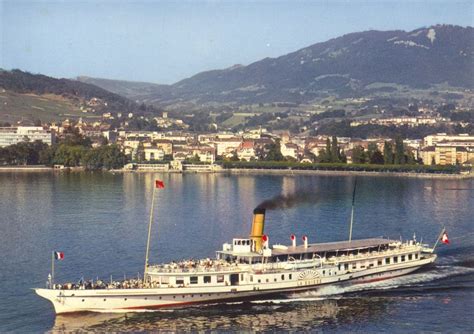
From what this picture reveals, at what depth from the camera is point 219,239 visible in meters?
21.6

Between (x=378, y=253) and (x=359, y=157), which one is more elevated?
(x=359, y=157)

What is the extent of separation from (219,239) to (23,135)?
146 feet

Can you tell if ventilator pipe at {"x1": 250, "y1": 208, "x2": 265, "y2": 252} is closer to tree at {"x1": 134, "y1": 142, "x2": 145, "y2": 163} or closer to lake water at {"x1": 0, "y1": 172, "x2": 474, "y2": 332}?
lake water at {"x1": 0, "y1": 172, "x2": 474, "y2": 332}

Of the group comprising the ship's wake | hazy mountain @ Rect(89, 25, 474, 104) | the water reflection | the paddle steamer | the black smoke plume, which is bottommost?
the water reflection

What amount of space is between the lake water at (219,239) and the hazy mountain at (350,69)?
372ft

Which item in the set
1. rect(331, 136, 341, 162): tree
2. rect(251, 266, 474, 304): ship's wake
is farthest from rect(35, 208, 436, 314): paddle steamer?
rect(331, 136, 341, 162): tree

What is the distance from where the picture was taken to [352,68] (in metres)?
172

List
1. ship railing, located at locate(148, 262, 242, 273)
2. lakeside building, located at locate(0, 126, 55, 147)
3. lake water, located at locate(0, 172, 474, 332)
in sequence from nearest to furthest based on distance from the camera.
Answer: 1. lake water, located at locate(0, 172, 474, 332)
2. ship railing, located at locate(148, 262, 242, 273)
3. lakeside building, located at locate(0, 126, 55, 147)

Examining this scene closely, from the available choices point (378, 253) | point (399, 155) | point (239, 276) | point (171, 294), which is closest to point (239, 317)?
point (239, 276)

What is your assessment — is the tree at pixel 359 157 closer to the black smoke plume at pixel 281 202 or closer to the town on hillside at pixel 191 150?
the town on hillside at pixel 191 150

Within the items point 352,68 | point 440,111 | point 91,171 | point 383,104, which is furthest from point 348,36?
point 91,171

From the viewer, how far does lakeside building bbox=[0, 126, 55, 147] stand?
63.0 meters

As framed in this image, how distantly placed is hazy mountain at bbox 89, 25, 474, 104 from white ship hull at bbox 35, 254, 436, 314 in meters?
133

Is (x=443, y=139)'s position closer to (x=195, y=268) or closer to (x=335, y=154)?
(x=335, y=154)
